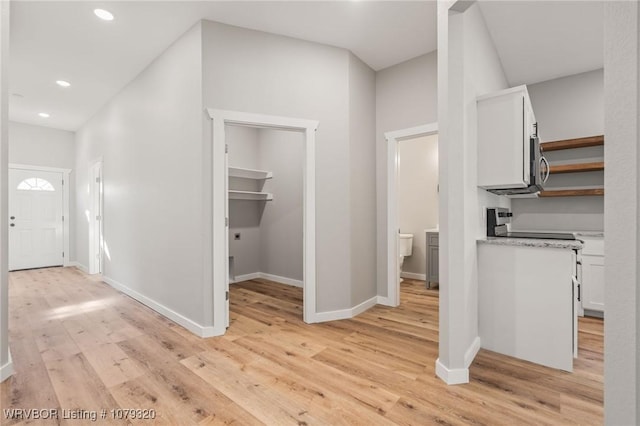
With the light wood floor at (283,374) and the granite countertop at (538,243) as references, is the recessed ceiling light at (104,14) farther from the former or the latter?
the granite countertop at (538,243)

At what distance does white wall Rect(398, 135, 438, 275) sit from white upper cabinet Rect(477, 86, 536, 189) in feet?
Result: 9.01

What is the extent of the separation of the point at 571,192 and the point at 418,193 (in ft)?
7.12

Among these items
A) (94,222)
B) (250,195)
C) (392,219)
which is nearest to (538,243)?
(392,219)

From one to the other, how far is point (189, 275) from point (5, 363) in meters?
1.33

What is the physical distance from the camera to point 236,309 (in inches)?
141

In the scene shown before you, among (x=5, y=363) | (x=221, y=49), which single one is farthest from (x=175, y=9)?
(x=5, y=363)

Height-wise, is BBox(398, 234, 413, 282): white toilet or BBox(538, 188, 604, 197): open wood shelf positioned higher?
BBox(538, 188, 604, 197): open wood shelf

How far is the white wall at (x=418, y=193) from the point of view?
17.2ft

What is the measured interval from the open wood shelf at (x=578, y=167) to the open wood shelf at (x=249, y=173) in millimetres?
4005

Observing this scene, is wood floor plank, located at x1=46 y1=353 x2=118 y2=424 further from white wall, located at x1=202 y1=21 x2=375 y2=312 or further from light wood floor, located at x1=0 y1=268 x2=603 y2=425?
white wall, located at x1=202 y1=21 x2=375 y2=312

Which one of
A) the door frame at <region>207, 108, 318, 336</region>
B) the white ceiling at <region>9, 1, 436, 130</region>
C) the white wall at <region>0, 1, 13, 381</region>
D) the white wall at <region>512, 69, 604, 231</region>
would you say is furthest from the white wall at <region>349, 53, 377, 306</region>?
the white wall at <region>0, 1, 13, 381</region>

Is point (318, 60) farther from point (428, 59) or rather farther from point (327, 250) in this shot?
point (327, 250)

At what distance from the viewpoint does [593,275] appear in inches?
129

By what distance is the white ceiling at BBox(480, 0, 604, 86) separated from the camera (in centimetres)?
257
